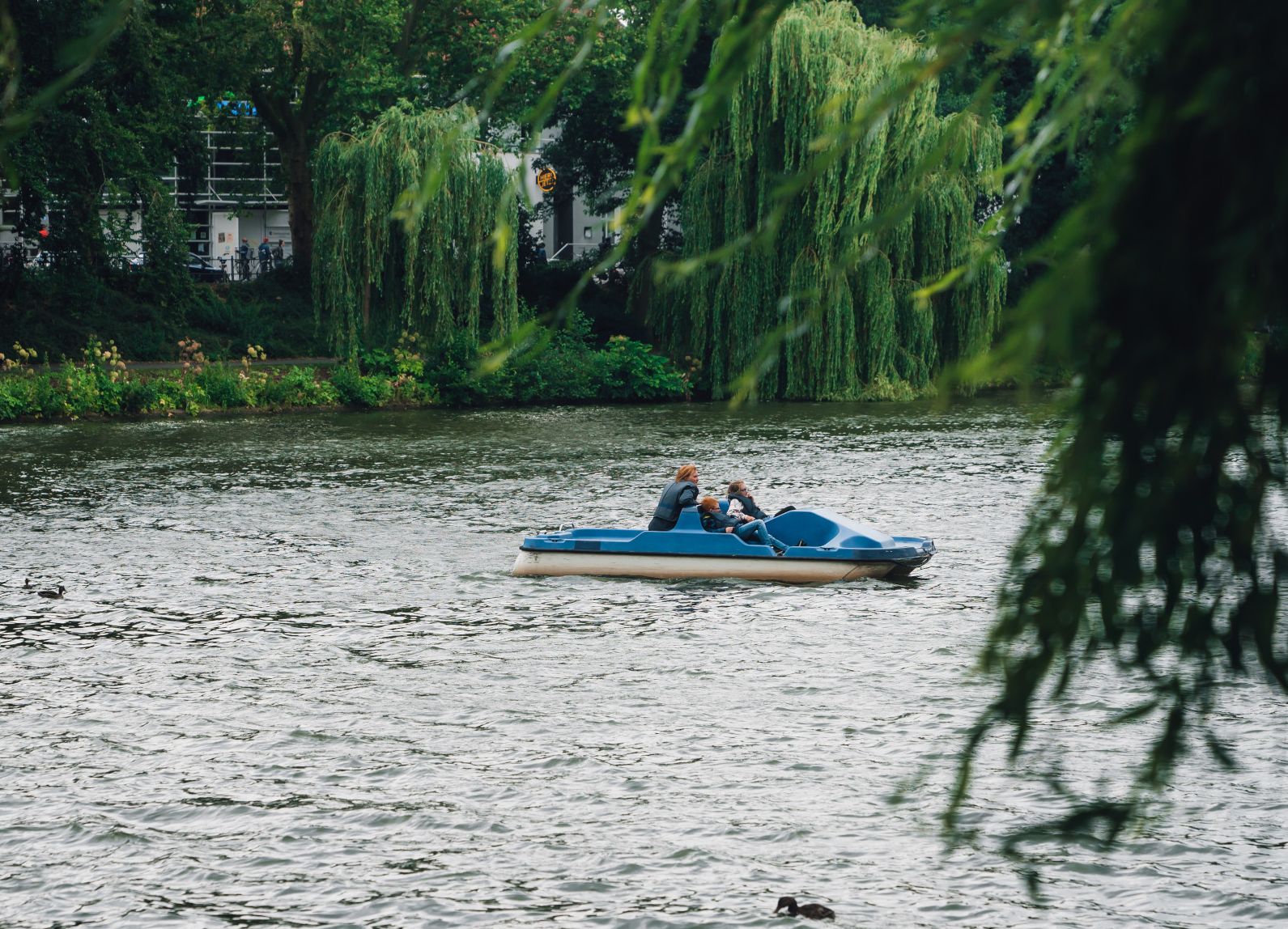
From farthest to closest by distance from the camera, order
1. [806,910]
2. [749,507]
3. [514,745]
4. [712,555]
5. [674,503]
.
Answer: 1. [749,507]
2. [674,503]
3. [712,555]
4. [514,745]
5. [806,910]

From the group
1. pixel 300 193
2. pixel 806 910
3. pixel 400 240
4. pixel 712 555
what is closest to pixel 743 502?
pixel 712 555

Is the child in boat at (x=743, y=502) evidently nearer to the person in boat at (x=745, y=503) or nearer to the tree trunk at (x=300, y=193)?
the person in boat at (x=745, y=503)

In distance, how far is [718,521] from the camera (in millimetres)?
17391

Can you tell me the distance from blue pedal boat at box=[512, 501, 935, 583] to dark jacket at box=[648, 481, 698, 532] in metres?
0.10

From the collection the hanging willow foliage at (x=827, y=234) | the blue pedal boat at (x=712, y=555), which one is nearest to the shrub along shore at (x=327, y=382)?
the hanging willow foliage at (x=827, y=234)

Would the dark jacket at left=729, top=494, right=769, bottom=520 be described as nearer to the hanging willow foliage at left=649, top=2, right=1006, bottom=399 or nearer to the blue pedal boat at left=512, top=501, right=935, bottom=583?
the blue pedal boat at left=512, top=501, right=935, bottom=583

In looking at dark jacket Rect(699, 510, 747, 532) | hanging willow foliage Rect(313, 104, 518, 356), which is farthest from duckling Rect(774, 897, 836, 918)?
hanging willow foliage Rect(313, 104, 518, 356)

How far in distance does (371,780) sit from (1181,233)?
856cm

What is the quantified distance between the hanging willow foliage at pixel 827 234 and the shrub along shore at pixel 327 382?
7.04ft

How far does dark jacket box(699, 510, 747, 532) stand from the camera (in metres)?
17.4

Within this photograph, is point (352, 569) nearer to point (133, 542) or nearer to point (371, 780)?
point (133, 542)

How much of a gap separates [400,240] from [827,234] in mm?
9598

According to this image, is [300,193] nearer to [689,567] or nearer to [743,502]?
[743,502]

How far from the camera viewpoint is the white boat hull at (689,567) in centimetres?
1680
